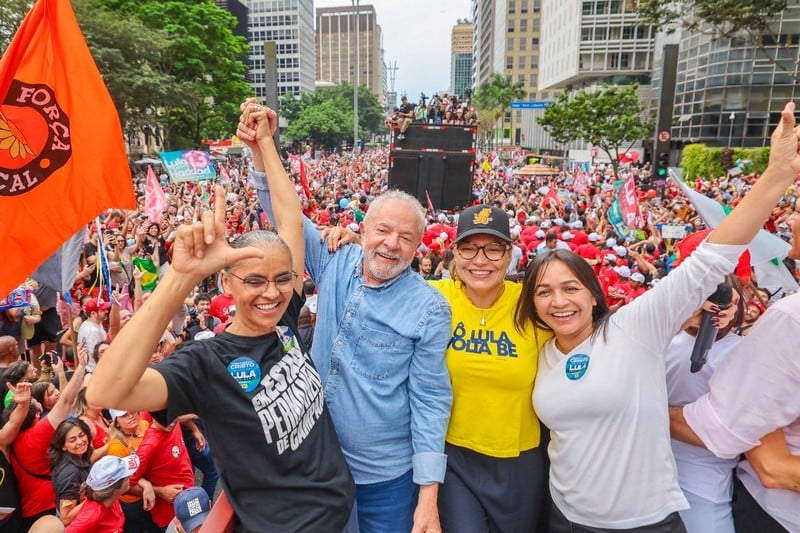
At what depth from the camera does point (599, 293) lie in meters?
2.28

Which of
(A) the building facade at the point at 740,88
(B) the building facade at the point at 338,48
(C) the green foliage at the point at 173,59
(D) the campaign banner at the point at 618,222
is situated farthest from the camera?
(B) the building facade at the point at 338,48

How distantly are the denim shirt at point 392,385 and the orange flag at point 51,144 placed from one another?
196 centimetres

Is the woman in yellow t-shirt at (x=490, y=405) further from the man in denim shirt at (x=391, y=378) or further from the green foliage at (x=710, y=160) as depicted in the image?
the green foliage at (x=710, y=160)

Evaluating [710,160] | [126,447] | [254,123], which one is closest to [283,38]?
[710,160]

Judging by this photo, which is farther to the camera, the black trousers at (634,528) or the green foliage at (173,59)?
the green foliage at (173,59)

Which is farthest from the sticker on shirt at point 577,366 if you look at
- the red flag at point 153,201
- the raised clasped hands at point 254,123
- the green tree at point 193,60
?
the green tree at point 193,60

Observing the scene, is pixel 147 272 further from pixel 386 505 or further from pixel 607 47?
pixel 607 47

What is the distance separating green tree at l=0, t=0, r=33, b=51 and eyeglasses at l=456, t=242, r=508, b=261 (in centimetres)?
2734

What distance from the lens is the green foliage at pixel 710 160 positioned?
83.9 feet

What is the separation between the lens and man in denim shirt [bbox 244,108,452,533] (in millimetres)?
2234

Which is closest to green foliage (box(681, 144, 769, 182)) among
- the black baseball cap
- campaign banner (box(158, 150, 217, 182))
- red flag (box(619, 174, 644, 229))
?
red flag (box(619, 174, 644, 229))

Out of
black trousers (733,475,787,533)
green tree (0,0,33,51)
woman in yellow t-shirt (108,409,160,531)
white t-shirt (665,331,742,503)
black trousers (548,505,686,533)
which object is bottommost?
woman in yellow t-shirt (108,409,160,531)

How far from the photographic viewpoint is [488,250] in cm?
246

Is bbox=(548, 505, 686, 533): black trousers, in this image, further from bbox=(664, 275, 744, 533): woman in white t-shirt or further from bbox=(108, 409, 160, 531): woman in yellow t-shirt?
bbox=(108, 409, 160, 531): woman in yellow t-shirt
